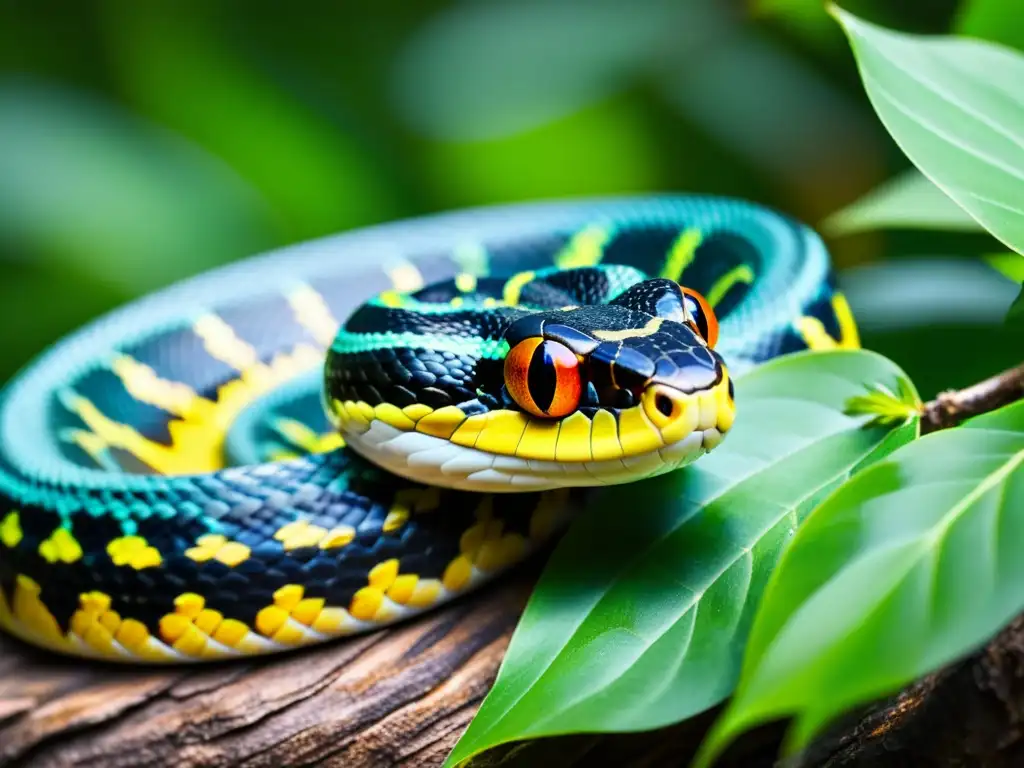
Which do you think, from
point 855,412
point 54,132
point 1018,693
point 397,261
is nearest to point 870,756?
point 1018,693

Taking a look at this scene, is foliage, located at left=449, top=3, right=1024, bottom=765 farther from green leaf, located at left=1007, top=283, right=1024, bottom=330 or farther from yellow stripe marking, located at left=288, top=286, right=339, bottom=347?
yellow stripe marking, located at left=288, top=286, right=339, bottom=347

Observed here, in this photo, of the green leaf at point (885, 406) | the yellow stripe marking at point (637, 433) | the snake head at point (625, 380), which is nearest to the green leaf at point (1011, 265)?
the green leaf at point (885, 406)

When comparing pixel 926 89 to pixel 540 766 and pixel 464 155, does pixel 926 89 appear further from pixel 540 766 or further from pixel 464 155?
pixel 464 155

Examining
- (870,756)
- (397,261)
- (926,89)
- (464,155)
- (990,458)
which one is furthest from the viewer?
(464,155)

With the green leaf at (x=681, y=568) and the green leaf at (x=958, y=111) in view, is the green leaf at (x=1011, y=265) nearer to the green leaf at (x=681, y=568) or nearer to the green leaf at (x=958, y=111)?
the green leaf at (x=958, y=111)

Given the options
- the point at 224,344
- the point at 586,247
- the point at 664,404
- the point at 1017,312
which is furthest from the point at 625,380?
the point at 224,344

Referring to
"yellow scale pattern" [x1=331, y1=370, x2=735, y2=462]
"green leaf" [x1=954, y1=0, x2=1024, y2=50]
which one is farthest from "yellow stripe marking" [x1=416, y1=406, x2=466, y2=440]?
"green leaf" [x1=954, y1=0, x2=1024, y2=50]

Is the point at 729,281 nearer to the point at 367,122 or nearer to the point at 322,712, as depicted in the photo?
the point at 322,712
